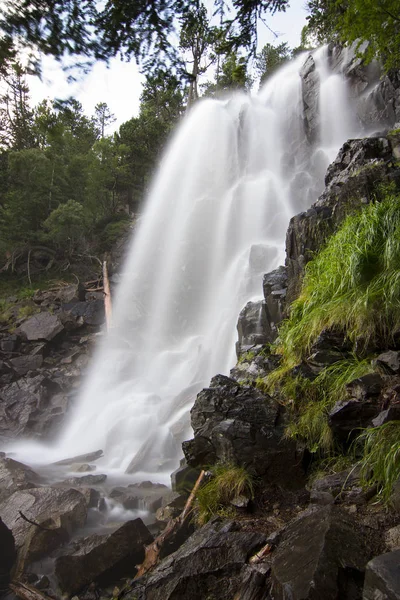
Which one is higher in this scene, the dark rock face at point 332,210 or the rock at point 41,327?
the rock at point 41,327

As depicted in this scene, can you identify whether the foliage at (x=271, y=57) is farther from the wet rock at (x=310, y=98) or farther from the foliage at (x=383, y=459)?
the foliage at (x=383, y=459)

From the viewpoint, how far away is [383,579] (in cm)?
A: 171

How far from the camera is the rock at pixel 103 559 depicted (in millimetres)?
4465

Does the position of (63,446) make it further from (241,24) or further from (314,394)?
(241,24)

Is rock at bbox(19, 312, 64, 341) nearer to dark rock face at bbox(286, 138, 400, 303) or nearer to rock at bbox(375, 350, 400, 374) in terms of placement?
dark rock face at bbox(286, 138, 400, 303)

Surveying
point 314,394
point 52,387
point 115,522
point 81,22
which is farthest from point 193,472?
point 52,387

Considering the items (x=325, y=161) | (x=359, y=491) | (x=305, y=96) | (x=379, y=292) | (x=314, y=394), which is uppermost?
(x=305, y=96)

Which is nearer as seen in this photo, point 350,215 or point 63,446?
point 350,215

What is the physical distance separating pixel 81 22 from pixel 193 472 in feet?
18.3

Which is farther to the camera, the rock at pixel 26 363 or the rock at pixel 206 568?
the rock at pixel 26 363

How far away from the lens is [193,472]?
5.63 metres

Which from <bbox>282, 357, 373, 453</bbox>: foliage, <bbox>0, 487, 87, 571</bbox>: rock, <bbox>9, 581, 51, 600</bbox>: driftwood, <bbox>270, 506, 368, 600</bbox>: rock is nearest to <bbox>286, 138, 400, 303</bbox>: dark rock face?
<bbox>282, 357, 373, 453</bbox>: foliage

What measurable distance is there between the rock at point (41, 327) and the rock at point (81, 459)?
680cm

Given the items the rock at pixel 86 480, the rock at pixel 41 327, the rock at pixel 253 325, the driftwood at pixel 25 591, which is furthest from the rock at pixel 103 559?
the rock at pixel 41 327
